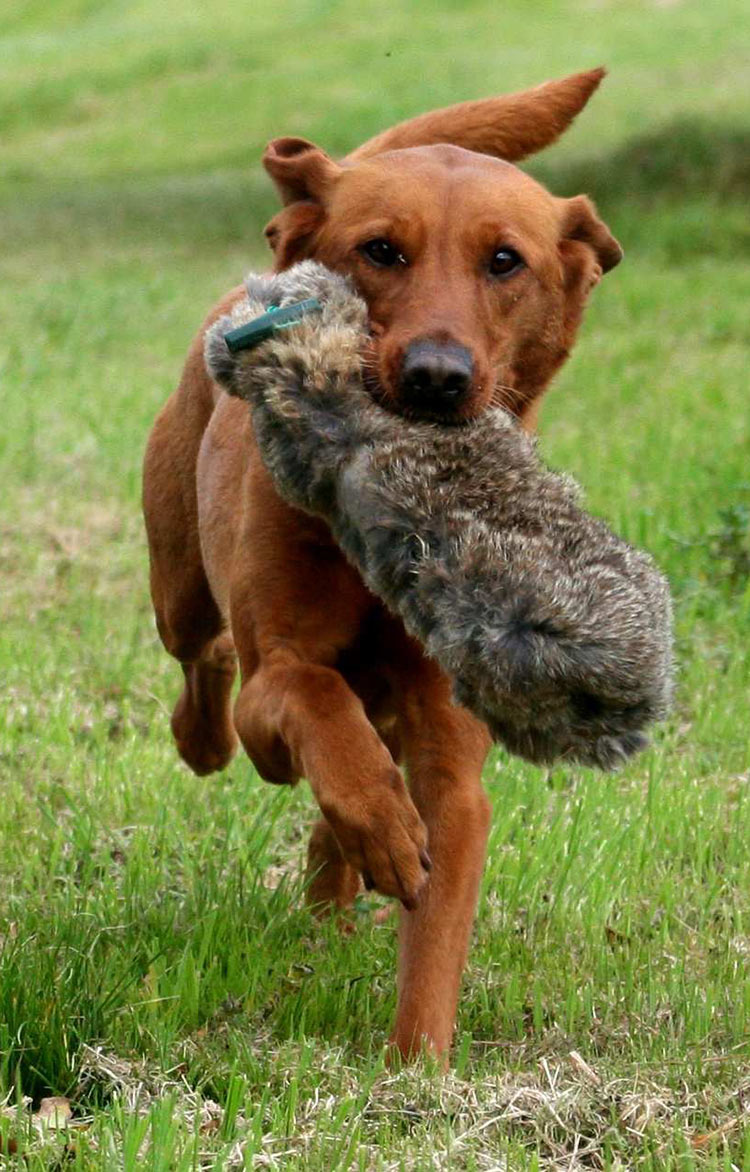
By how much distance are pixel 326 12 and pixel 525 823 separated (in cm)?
3079

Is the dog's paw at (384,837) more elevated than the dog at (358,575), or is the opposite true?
the dog at (358,575)

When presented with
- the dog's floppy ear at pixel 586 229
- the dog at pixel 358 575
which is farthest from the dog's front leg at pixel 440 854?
the dog's floppy ear at pixel 586 229

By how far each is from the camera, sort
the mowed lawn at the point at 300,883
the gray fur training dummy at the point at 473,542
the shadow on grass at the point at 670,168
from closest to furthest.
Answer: the gray fur training dummy at the point at 473,542
the mowed lawn at the point at 300,883
the shadow on grass at the point at 670,168

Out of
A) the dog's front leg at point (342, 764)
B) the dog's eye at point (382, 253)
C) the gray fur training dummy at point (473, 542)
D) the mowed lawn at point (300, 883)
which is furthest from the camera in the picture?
the dog's eye at point (382, 253)

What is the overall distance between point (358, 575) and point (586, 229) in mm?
1125

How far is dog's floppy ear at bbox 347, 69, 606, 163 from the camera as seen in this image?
5.02m

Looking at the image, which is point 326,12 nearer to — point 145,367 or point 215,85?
point 215,85

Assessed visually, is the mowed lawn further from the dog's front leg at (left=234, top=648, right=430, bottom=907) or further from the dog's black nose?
the dog's black nose

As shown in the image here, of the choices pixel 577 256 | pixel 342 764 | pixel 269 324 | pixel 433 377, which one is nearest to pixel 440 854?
pixel 342 764

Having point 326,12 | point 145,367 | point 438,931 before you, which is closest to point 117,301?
point 145,367

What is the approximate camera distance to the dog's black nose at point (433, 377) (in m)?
3.55

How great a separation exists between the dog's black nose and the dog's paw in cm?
73

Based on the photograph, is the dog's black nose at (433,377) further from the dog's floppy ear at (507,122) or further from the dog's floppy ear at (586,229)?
the dog's floppy ear at (507,122)

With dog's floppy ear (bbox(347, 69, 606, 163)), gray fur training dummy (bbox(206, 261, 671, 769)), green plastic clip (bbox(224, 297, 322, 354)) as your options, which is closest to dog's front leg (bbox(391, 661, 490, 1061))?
gray fur training dummy (bbox(206, 261, 671, 769))
